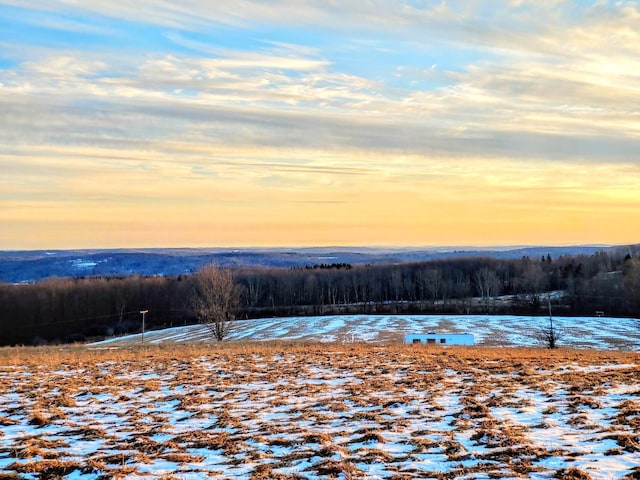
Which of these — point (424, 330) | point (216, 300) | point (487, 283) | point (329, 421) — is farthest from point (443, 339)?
point (487, 283)

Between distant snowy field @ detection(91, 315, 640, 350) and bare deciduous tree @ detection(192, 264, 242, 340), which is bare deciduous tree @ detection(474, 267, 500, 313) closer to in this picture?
distant snowy field @ detection(91, 315, 640, 350)

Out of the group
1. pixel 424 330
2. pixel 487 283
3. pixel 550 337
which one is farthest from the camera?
pixel 487 283

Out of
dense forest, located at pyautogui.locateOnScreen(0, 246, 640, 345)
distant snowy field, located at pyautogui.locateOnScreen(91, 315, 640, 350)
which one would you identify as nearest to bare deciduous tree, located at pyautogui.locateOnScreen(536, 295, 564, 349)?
distant snowy field, located at pyautogui.locateOnScreen(91, 315, 640, 350)

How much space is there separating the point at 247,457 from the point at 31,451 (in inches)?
135

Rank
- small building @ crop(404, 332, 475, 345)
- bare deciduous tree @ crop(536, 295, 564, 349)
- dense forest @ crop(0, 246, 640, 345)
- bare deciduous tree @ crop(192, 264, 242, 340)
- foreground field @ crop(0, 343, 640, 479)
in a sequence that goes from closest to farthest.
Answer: foreground field @ crop(0, 343, 640, 479) < bare deciduous tree @ crop(536, 295, 564, 349) < small building @ crop(404, 332, 475, 345) < bare deciduous tree @ crop(192, 264, 242, 340) < dense forest @ crop(0, 246, 640, 345)

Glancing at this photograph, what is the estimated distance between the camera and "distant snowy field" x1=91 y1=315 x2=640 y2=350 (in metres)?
60.7

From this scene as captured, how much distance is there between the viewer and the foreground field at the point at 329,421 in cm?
802

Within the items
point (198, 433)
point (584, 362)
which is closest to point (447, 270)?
point (584, 362)

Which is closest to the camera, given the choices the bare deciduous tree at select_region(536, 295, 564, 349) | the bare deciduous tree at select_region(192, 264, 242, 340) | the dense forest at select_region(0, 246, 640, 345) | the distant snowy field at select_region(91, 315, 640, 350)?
the bare deciduous tree at select_region(536, 295, 564, 349)

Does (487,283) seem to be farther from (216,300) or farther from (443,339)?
(216,300)

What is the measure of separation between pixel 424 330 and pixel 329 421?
6272 cm

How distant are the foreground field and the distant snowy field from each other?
141ft

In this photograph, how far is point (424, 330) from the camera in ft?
235

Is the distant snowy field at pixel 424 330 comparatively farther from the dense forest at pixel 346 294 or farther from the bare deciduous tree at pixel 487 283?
the bare deciduous tree at pixel 487 283
